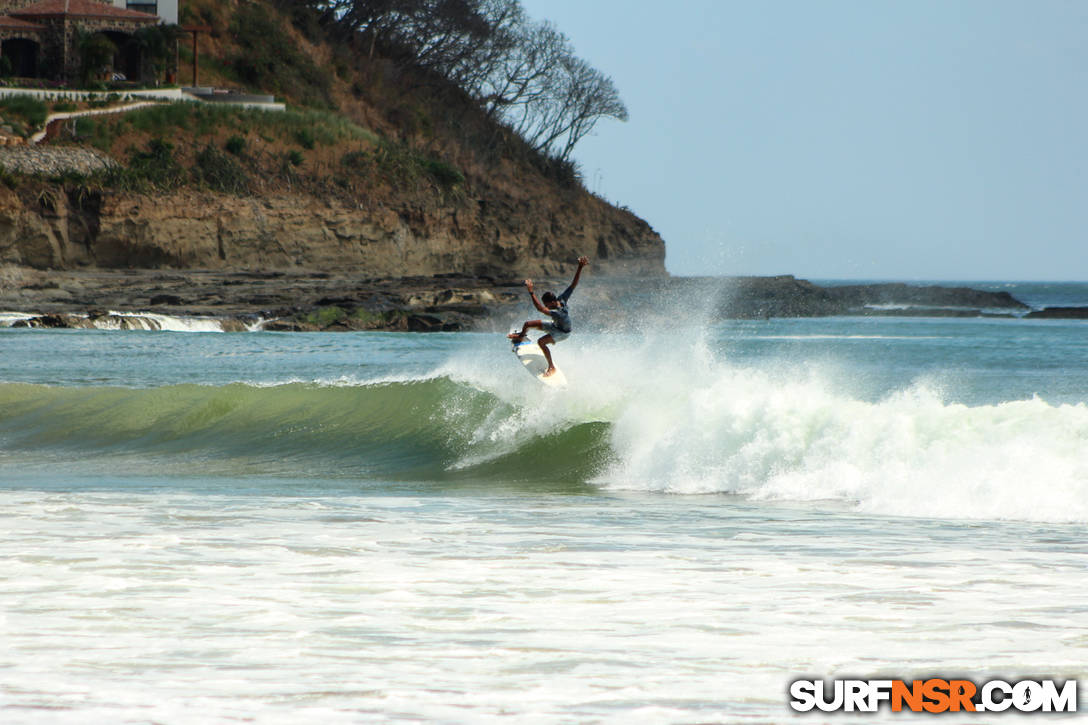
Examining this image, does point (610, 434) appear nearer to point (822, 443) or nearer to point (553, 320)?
point (553, 320)

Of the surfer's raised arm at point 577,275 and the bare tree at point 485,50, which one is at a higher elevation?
the bare tree at point 485,50

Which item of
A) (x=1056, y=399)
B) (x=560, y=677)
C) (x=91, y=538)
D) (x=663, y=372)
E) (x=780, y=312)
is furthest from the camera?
(x=780, y=312)

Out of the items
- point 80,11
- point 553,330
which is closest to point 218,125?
point 80,11

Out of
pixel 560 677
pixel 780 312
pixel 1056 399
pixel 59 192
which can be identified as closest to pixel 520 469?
pixel 560 677

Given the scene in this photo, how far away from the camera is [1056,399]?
19703 mm

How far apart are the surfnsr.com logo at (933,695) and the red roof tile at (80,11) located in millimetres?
66106

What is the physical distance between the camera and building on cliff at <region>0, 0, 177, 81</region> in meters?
62.1

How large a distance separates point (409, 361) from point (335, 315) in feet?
41.7

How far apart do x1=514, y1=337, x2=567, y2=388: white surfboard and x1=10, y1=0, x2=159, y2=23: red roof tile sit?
185ft

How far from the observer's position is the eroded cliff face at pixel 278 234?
48.3 meters

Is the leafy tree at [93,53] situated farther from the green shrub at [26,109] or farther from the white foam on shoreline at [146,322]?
the white foam on shoreline at [146,322]

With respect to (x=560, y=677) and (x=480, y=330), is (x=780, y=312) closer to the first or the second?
(x=480, y=330)

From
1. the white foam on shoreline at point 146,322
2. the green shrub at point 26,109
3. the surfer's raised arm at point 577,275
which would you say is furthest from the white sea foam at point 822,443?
the green shrub at point 26,109

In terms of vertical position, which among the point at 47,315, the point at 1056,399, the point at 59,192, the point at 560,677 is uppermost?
the point at 59,192
